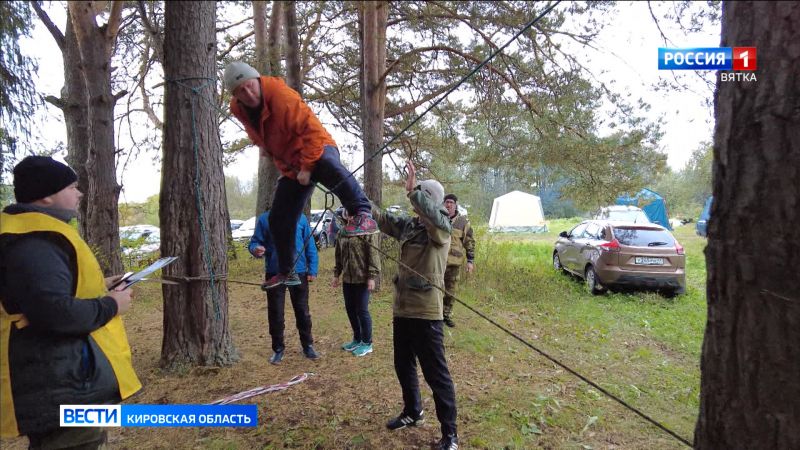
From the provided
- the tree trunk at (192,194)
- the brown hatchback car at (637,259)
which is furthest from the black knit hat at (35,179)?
the brown hatchback car at (637,259)

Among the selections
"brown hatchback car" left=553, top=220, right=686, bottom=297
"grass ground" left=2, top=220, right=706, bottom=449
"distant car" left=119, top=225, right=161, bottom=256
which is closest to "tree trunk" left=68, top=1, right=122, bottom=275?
"grass ground" left=2, top=220, right=706, bottom=449

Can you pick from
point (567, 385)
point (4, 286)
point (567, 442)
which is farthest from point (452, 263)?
point (4, 286)

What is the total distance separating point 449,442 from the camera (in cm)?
256

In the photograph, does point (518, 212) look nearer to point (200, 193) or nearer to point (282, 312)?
point (282, 312)

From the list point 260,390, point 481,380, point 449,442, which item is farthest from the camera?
point 481,380

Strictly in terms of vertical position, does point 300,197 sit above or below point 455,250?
above

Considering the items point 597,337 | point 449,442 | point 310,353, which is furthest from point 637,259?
point 449,442

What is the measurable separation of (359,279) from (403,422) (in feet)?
5.11

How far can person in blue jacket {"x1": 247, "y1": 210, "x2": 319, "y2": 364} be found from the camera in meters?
3.76

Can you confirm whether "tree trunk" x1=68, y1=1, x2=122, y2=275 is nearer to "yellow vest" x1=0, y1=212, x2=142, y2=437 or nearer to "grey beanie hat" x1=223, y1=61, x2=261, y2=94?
"grey beanie hat" x1=223, y1=61, x2=261, y2=94

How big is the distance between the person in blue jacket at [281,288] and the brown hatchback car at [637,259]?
5.53m

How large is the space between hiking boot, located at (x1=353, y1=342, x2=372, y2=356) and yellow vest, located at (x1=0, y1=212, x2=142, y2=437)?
2700 millimetres

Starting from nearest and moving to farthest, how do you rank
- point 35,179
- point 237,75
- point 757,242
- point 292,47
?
point 757,242 < point 35,179 < point 237,75 < point 292,47

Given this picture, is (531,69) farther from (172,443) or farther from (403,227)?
(172,443)
